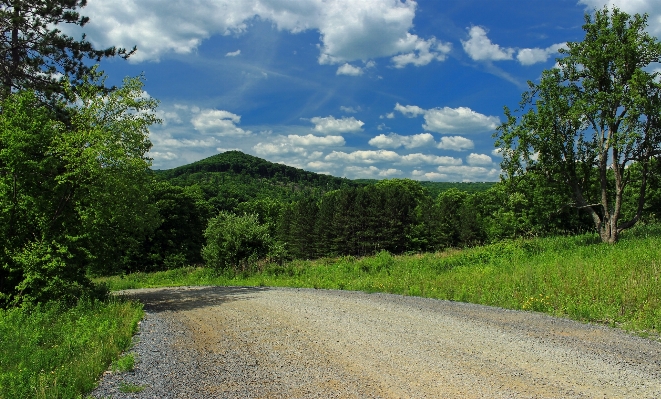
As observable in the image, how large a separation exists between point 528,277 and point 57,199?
14.3 metres

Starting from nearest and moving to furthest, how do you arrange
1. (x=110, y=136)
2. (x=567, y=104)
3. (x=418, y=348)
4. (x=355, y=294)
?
(x=418, y=348) → (x=110, y=136) → (x=355, y=294) → (x=567, y=104)

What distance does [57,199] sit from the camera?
1139 centimetres

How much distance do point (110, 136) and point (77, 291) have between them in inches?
180

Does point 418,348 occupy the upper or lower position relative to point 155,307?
upper

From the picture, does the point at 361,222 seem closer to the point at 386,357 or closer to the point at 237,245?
the point at 237,245

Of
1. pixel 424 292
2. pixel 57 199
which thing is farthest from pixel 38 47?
pixel 424 292

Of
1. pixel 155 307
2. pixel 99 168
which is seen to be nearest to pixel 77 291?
pixel 155 307

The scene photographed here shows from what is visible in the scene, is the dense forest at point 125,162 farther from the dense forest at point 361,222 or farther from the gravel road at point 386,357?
the dense forest at point 361,222

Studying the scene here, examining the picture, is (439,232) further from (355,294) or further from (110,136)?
(110,136)

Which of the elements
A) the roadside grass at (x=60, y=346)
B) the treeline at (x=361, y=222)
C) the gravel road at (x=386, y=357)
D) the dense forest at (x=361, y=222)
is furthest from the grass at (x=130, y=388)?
the dense forest at (x=361, y=222)

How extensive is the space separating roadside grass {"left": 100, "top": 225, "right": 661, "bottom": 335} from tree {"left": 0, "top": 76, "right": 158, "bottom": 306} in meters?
8.49

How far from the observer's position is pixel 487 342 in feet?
23.8

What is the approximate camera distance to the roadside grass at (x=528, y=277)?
980 centimetres

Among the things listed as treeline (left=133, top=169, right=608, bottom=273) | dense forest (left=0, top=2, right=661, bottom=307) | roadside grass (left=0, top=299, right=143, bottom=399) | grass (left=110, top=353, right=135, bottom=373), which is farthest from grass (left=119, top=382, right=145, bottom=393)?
treeline (left=133, top=169, right=608, bottom=273)
